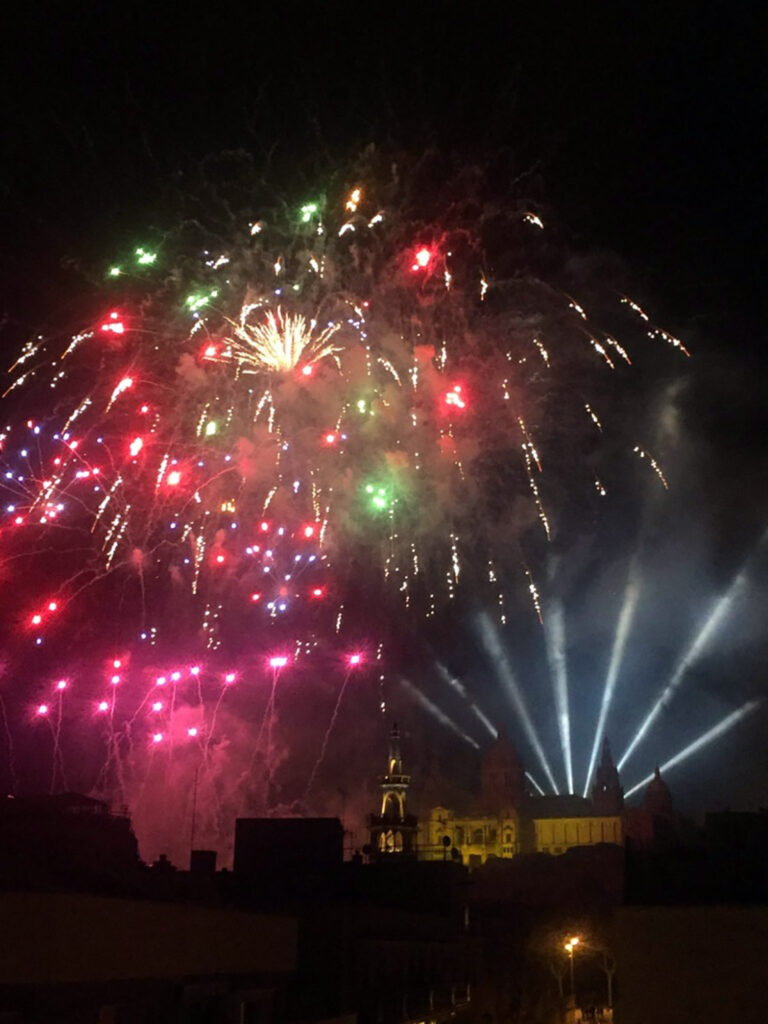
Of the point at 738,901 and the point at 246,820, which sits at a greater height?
the point at 246,820

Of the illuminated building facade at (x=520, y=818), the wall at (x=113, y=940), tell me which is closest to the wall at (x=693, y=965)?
the wall at (x=113, y=940)

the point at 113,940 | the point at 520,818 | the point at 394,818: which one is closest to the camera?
the point at 113,940

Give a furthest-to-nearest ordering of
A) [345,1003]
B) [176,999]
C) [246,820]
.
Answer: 1. [246,820]
2. [345,1003]
3. [176,999]

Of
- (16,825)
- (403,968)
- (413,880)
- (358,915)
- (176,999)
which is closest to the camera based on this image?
(176,999)

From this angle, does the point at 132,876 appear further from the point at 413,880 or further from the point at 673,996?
the point at 413,880

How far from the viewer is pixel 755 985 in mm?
16141

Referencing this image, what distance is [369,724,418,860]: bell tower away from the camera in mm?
72625

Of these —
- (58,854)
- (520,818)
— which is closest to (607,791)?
(520,818)

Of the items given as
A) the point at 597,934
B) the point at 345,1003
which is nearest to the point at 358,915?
the point at 345,1003

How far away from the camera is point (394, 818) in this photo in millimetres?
74062

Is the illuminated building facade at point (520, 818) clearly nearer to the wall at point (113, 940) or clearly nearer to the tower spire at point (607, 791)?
the tower spire at point (607, 791)

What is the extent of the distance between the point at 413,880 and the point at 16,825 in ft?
98.9

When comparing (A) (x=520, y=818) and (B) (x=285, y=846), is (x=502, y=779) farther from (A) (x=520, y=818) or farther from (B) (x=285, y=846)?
(B) (x=285, y=846)

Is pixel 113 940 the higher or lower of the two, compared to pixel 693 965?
higher
